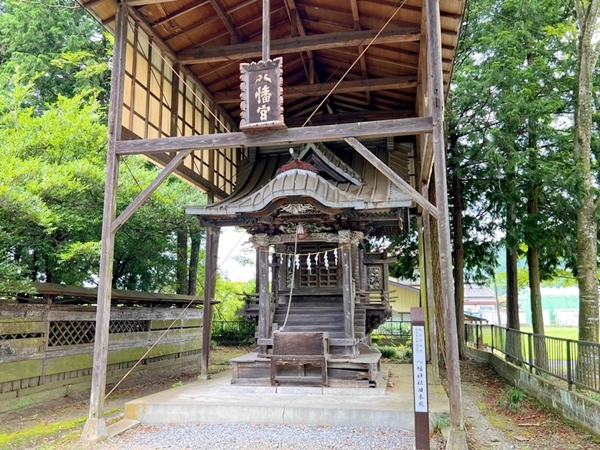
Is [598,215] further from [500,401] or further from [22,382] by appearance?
[22,382]

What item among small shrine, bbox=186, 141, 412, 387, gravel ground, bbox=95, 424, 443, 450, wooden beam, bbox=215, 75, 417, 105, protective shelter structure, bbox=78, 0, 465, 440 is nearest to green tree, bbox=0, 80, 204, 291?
protective shelter structure, bbox=78, 0, 465, 440

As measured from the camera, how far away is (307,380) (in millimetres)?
8695

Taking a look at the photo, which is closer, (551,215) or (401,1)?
(401,1)

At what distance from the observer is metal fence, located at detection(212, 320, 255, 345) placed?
20641mm

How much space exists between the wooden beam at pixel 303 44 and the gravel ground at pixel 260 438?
700cm

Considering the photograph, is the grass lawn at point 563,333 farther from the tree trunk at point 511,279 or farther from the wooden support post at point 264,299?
the wooden support post at point 264,299

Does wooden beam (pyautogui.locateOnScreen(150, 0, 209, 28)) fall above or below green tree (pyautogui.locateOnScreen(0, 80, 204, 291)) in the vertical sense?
above

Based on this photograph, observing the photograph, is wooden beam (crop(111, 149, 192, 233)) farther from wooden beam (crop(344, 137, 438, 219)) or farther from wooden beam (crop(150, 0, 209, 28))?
wooden beam (crop(150, 0, 209, 28))

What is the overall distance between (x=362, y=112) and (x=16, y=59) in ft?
37.0

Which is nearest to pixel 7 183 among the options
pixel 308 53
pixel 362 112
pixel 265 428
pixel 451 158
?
pixel 265 428

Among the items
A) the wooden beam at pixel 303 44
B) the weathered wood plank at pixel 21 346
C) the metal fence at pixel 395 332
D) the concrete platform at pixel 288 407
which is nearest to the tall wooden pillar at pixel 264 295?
the concrete platform at pixel 288 407

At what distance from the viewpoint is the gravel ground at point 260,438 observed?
604 cm

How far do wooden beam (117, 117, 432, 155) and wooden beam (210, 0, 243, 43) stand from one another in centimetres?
359

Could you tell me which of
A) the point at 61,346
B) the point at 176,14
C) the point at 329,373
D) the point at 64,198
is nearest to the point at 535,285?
the point at 329,373
